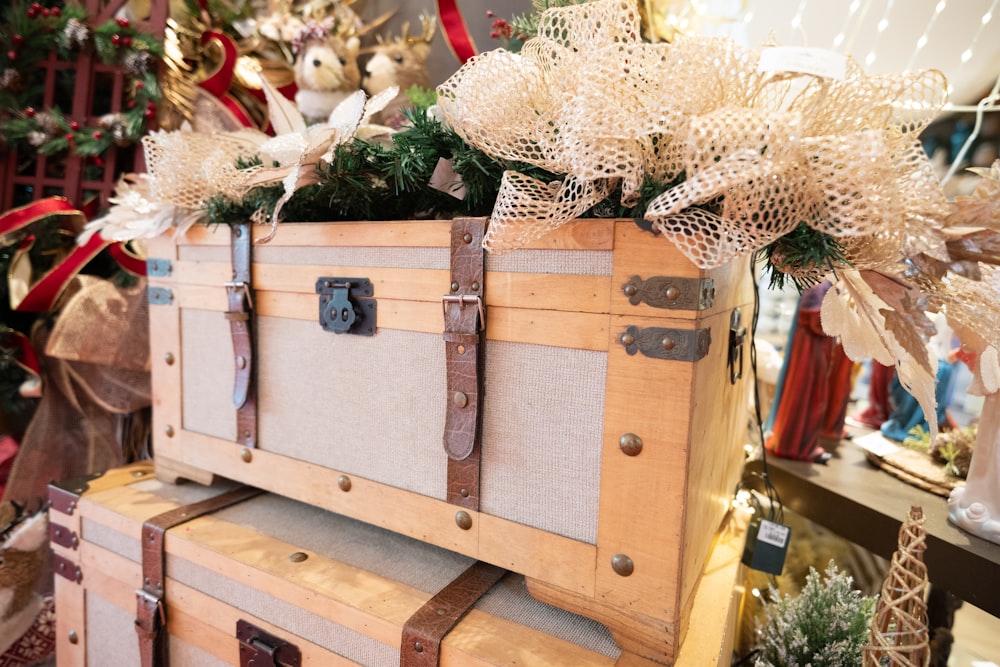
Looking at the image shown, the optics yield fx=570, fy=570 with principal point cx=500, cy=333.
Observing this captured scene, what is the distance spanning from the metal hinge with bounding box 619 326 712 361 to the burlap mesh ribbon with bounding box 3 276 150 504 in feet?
3.64

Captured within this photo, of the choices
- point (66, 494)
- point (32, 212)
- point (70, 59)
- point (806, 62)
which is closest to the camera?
point (806, 62)

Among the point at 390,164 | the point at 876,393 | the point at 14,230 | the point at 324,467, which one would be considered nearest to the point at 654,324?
the point at 390,164

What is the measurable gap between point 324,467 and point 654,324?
0.56 meters

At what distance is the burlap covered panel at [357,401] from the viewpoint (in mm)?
763

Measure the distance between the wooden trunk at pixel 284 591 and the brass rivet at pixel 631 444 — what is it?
0.23 meters

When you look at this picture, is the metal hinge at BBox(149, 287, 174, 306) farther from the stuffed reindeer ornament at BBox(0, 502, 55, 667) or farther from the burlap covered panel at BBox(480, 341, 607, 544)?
the burlap covered panel at BBox(480, 341, 607, 544)

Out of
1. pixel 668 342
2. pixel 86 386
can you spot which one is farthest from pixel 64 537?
pixel 668 342

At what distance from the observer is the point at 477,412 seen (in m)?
0.70

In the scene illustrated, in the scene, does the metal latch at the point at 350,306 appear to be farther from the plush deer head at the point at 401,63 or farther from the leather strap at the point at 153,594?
the plush deer head at the point at 401,63

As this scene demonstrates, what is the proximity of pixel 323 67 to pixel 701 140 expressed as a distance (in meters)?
0.94

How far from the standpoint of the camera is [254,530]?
92 cm

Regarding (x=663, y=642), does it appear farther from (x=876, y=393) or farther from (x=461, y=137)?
(x=876, y=393)

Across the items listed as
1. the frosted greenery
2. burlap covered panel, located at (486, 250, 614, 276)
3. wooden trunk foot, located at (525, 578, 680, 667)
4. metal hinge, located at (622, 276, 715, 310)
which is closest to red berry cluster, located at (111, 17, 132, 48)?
burlap covered panel, located at (486, 250, 614, 276)

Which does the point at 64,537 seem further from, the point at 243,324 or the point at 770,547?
the point at 770,547
